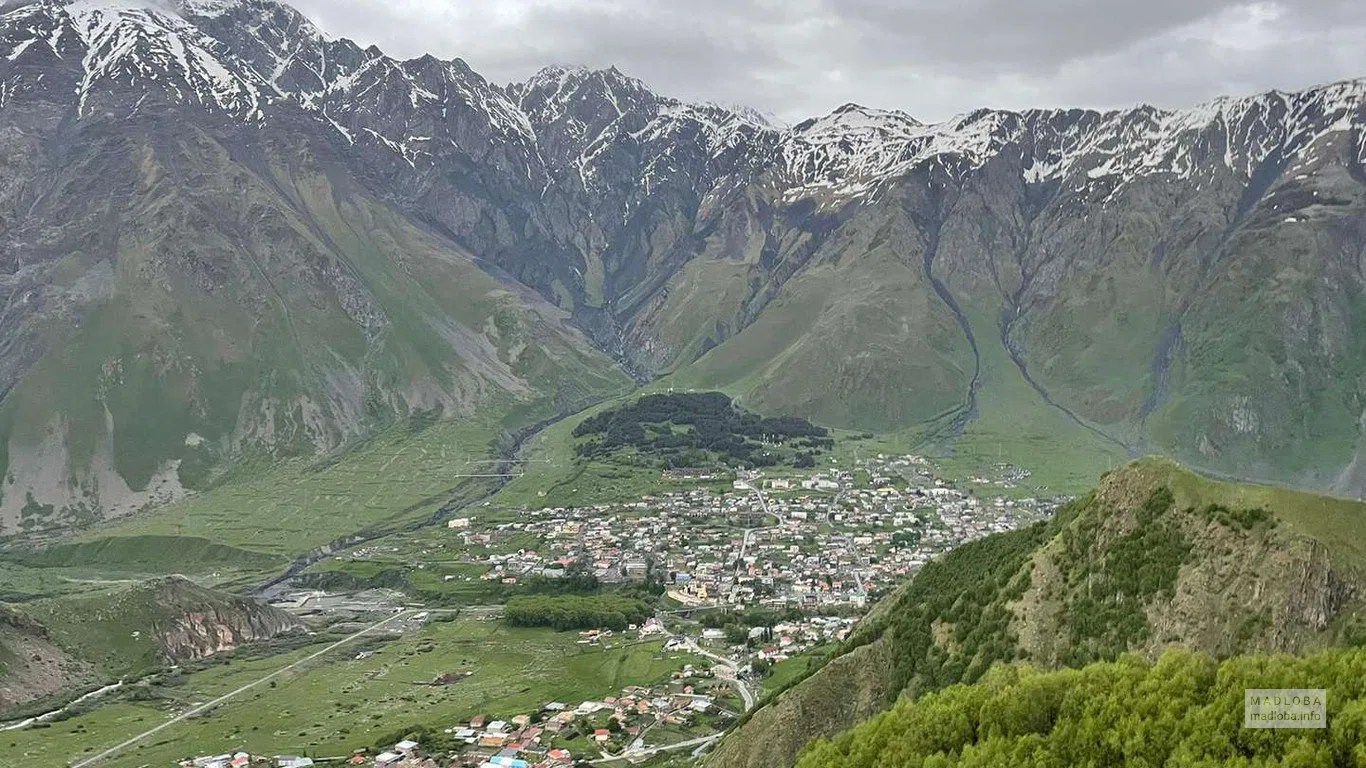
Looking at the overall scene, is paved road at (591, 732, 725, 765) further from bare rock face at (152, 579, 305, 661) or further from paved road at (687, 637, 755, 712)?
bare rock face at (152, 579, 305, 661)

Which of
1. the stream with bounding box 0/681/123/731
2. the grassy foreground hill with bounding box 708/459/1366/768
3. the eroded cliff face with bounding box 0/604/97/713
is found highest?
the grassy foreground hill with bounding box 708/459/1366/768

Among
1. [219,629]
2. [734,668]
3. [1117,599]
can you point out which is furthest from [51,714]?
[1117,599]

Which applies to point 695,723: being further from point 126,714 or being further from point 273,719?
point 126,714

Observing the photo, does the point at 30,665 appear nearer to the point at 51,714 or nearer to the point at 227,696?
the point at 51,714

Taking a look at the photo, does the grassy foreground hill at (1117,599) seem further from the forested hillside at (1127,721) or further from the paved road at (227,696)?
the paved road at (227,696)

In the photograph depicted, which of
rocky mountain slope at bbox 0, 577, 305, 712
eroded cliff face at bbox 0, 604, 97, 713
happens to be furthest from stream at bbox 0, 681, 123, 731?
eroded cliff face at bbox 0, 604, 97, 713

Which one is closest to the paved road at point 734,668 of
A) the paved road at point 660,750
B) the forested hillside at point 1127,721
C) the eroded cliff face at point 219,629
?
the paved road at point 660,750
